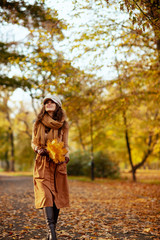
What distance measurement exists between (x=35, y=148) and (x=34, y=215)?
304 cm

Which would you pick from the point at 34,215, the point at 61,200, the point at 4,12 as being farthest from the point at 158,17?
the point at 34,215

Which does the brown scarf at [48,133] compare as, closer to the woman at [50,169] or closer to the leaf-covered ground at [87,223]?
the woman at [50,169]

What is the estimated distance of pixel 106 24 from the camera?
25.3 feet

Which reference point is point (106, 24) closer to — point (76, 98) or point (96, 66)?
point (96, 66)

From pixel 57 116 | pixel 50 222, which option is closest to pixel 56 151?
pixel 57 116

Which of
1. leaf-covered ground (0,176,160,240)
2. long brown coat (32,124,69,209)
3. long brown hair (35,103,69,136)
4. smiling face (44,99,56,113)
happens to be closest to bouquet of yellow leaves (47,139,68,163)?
long brown coat (32,124,69,209)

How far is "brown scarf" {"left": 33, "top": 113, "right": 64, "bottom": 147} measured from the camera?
4004 mm

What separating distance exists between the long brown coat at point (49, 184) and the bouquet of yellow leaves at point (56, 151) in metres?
0.19

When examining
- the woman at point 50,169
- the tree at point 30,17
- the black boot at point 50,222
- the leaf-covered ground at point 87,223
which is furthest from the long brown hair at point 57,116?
the tree at point 30,17

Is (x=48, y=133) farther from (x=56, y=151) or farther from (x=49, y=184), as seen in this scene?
(x=49, y=184)

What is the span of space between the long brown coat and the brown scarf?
12 centimetres

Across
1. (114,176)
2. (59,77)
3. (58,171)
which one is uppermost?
(59,77)

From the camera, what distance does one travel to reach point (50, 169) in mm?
3898

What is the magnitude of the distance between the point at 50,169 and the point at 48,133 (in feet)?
1.92
